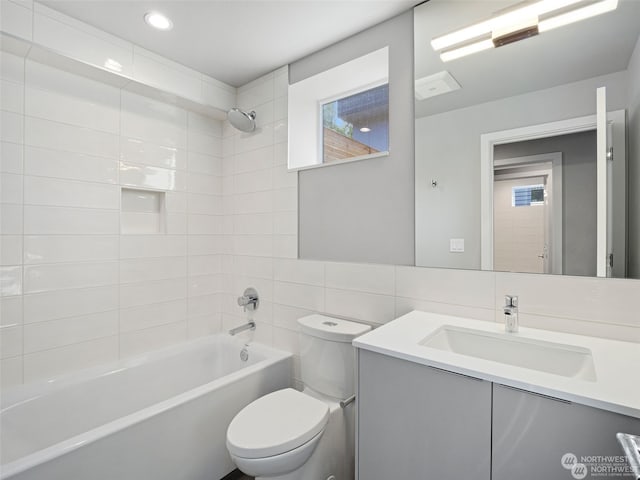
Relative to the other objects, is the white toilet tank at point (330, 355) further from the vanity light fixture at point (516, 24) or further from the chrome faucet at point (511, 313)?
the vanity light fixture at point (516, 24)

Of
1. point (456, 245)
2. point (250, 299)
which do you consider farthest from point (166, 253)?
point (456, 245)

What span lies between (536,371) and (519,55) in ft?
4.29

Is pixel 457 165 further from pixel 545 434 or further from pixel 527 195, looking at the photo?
pixel 545 434

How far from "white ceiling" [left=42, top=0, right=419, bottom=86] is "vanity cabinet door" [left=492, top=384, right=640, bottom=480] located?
1.83 m

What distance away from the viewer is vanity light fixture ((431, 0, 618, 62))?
4.20 ft

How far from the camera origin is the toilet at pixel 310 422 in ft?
Result: 4.15

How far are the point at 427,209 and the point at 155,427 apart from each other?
166cm

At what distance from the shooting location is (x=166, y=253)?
235cm

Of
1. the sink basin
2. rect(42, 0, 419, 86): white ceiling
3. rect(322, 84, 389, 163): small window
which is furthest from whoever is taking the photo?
rect(322, 84, 389, 163): small window

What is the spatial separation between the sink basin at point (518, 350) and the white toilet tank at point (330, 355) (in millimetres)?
459

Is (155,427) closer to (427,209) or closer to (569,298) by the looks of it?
(427,209)

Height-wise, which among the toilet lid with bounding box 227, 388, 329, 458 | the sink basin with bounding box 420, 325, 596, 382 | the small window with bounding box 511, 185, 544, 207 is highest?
the small window with bounding box 511, 185, 544, 207

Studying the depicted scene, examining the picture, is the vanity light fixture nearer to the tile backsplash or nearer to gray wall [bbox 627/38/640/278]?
gray wall [bbox 627/38/640/278]

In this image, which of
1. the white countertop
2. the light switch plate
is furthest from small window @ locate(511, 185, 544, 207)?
the white countertop
